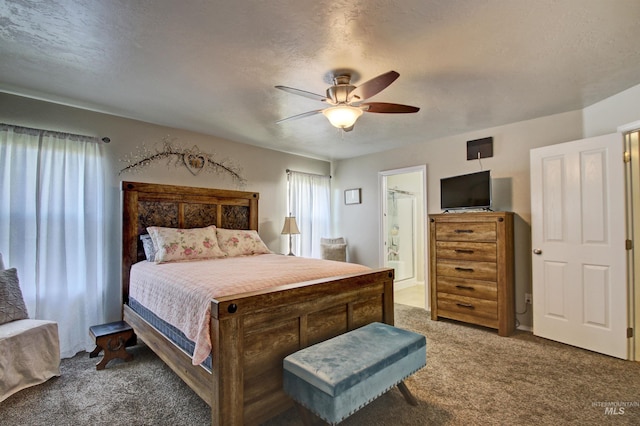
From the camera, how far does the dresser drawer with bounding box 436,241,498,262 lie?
3371 millimetres

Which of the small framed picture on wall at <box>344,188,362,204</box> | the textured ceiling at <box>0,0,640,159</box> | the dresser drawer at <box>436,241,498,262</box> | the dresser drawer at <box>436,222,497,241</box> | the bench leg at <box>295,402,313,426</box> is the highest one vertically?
the textured ceiling at <box>0,0,640,159</box>

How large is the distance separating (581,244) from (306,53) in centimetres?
312

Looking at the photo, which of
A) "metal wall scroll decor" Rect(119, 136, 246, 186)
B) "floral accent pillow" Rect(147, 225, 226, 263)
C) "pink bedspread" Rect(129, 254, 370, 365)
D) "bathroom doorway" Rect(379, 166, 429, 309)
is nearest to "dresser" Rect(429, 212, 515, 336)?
"bathroom doorway" Rect(379, 166, 429, 309)

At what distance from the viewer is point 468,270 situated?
3543 mm

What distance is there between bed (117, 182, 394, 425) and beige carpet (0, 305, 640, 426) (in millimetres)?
269

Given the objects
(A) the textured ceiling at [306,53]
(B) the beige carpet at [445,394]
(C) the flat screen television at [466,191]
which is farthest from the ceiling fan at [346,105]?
(B) the beige carpet at [445,394]

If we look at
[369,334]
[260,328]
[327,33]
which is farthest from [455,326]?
[327,33]

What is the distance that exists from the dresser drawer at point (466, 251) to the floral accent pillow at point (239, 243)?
2255 millimetres

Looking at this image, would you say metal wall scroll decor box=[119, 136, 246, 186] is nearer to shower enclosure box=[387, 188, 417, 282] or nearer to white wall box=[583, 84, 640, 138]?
shower enclosure box=[387, 188, 417, 282]

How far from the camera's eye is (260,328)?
1.76 m

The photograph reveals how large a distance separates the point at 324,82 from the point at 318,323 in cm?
190

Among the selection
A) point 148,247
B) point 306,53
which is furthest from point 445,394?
point 148,247

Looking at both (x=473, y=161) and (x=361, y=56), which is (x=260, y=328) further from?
(x=473, y=161)

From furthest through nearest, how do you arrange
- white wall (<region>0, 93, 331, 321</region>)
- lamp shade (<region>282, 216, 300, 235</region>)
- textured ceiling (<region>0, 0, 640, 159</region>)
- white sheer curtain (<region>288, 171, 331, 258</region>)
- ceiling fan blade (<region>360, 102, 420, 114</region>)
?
1. white sheer curtain (<region>288, 171, 331, 258</region>)
2. lamp shade (<region>282, 216, 300, 235</region>)
3. white wall (<region>0, 93, 331, 321</region>)
4. ceiling fan blade (<region>360, 102, 420, 114</region>)
5. textured ceiling (<region>0, 0, 640, 159</region>)
